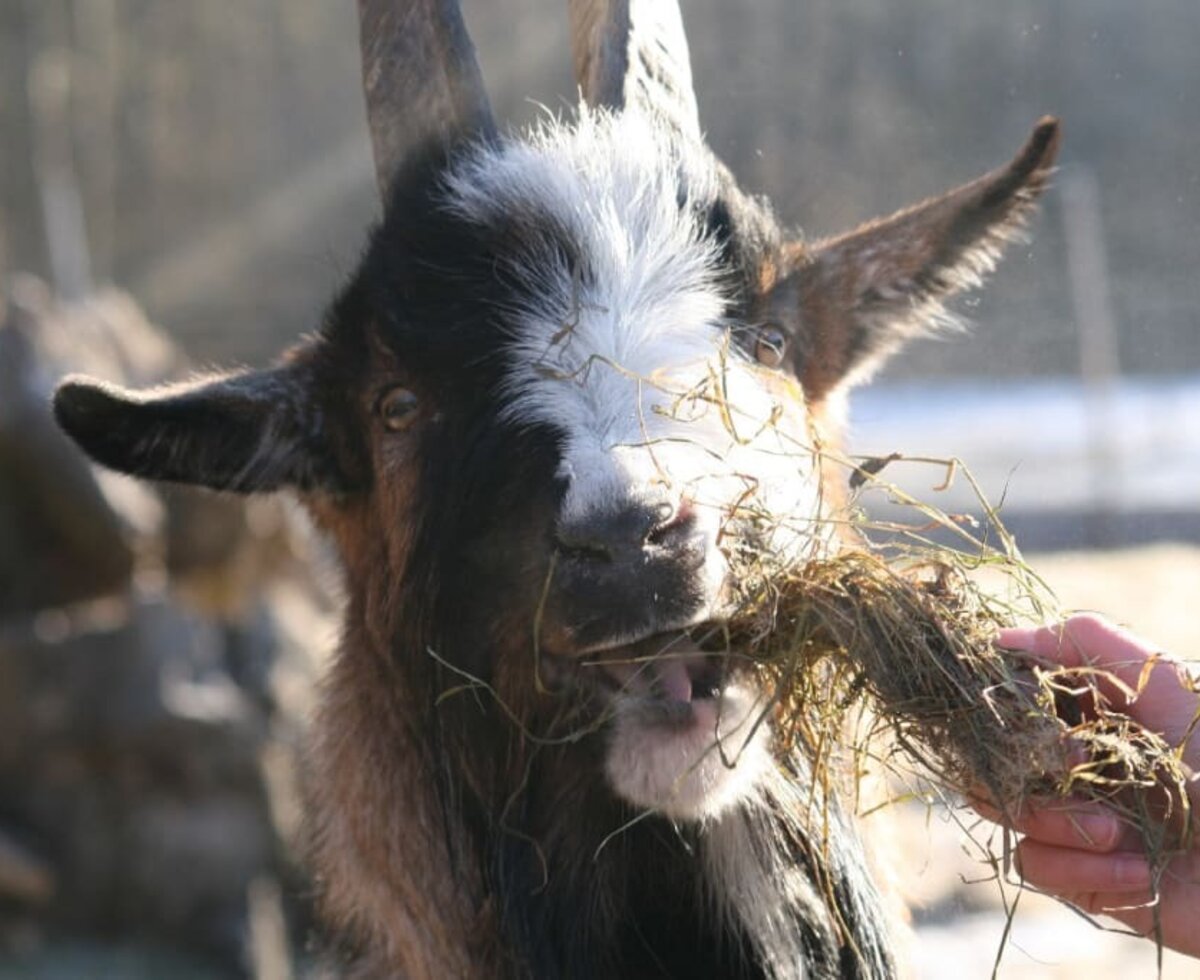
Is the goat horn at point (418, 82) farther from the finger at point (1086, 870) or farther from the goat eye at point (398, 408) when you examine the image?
the finger at point (1086, 870)

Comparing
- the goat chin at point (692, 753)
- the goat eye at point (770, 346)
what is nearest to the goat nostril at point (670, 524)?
the goat chin at point (692, 753)

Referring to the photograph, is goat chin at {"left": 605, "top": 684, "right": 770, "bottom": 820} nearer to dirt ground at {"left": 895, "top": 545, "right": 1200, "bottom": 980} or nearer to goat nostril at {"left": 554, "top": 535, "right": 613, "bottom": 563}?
goat nostril at {"left": 554, "top": 535, "right": 613, "bottom": 563}

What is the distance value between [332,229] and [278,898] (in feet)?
32.9

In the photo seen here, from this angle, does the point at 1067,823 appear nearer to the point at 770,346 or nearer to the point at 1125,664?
the point at 1125,664

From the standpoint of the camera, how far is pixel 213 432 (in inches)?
126

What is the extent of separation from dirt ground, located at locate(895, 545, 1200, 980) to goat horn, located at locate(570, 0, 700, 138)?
2.39m

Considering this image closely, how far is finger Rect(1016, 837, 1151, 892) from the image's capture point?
7.75 ft

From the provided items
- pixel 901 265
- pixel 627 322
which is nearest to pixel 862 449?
pixel 901 265

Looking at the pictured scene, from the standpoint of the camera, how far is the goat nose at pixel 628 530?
2.38 meters

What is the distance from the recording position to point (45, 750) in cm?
880

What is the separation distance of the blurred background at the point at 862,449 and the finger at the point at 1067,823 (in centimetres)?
200

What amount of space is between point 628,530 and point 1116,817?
0.80 m

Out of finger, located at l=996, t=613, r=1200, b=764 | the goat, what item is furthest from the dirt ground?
finger, located at l=996, t=613, r=1200, b=764

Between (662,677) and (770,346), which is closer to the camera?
(662,677)
